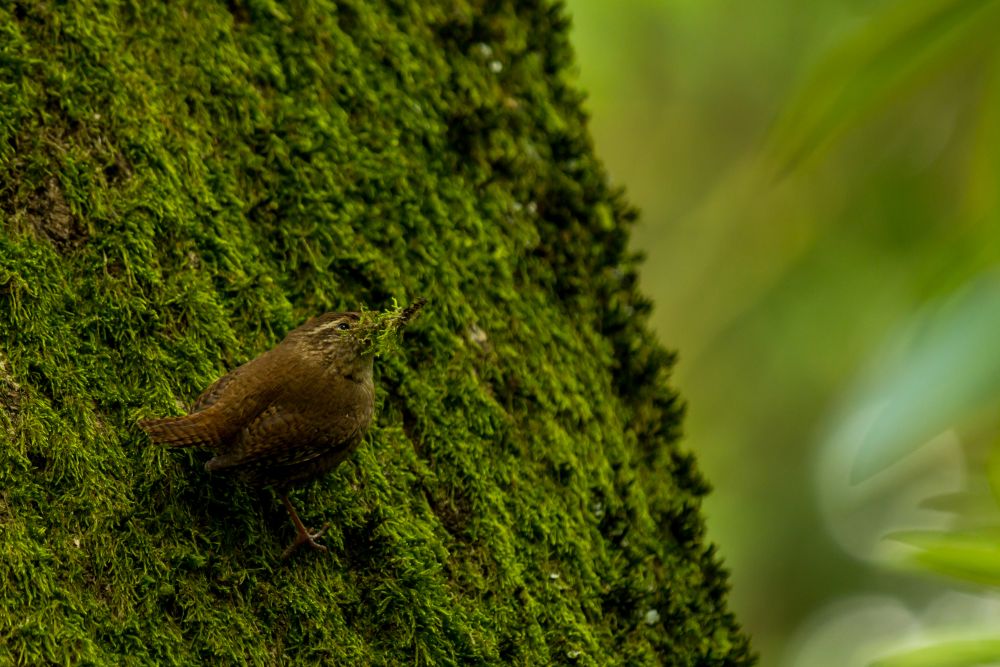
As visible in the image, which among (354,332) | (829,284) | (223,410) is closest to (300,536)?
(223,410)

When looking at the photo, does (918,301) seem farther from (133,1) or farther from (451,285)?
(133,1)

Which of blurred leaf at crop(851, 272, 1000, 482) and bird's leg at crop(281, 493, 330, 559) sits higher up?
blurred leaf at crop(851, 272, 1000, 482)

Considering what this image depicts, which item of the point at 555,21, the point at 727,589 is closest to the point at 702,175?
the point at 555,21

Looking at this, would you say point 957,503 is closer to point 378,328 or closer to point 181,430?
point 378,328

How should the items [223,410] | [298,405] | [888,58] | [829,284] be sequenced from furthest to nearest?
1. [829,284]
2. [298,405]
3. [223,410]
4. [888,58]

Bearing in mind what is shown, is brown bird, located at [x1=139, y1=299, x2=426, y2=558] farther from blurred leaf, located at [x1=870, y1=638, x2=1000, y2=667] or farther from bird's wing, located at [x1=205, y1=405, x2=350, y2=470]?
blurred leaf, located at [x1=870, y1=638, x2=1000, y2=667]

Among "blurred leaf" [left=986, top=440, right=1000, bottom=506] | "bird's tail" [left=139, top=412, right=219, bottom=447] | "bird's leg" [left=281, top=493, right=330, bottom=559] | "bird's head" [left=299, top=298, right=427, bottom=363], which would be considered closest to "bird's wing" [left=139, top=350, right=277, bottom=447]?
"bird's tail" [left=139, top=412, right=219, bottom=447]
